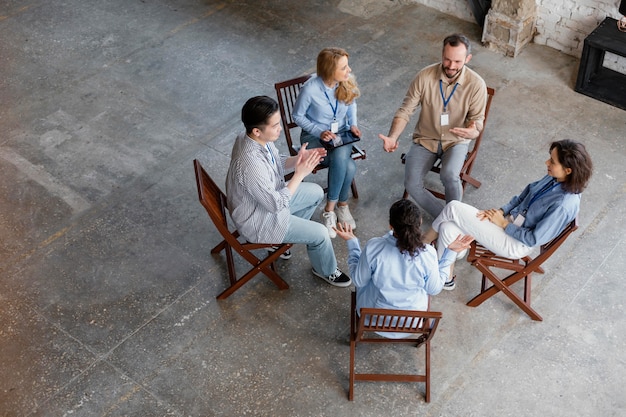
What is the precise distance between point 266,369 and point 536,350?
1.72m

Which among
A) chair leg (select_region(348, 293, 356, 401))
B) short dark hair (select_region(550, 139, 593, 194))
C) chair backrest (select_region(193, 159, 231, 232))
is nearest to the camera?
short dark hair (select_region(550, 139, 593, 194))

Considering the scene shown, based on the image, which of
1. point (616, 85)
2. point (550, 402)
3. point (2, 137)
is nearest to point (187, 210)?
point (2, 137)

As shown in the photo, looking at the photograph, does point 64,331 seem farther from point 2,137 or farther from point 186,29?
point 186,29

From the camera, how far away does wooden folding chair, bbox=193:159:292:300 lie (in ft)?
14.5

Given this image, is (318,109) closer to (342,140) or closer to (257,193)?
(342,140)

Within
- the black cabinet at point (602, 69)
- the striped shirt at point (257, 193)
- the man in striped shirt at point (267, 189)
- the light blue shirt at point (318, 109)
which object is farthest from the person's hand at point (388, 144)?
the black cabinet at point (602, 69)

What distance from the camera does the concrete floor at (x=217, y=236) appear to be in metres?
4.38

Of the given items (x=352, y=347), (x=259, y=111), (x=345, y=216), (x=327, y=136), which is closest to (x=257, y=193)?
(x=259, y=111)

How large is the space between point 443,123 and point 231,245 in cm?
179

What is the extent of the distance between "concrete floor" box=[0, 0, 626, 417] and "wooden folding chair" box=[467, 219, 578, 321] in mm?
110

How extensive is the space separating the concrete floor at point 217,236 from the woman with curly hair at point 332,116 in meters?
0.36

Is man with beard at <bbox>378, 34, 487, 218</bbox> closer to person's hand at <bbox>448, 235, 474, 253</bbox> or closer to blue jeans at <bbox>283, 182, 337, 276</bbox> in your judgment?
blue jeans at <bbox>283, 182, 337, 276</bbox>

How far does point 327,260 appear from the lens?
15.8 ft

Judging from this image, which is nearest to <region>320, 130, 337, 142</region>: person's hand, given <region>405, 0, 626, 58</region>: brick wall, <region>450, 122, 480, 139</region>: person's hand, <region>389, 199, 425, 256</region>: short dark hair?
<region>450, 122, 480, 139</region>: person's hand
